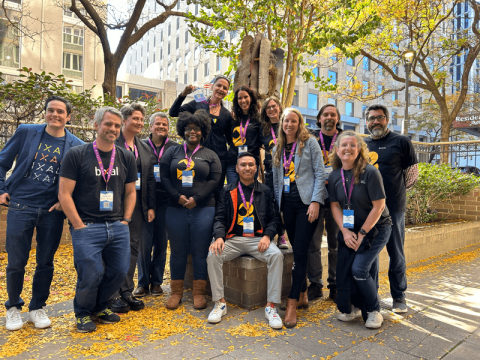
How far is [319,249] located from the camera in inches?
174

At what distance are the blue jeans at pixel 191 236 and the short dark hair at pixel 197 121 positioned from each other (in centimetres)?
97

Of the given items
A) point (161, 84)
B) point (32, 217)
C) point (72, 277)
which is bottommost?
point (72, 277)

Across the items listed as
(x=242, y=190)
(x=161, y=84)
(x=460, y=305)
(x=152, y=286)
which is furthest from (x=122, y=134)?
(x=161, y=84)

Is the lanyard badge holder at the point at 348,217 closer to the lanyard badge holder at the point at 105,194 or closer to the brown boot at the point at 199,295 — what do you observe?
the brown boot at the point at 199,295

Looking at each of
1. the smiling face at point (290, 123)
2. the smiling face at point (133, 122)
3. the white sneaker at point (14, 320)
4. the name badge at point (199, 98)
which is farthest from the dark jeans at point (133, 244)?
the smiling face at point (290, 123)

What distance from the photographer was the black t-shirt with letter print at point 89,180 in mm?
3471

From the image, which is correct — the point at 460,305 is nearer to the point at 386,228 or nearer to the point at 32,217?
the point at 386,228

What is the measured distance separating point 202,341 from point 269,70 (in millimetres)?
4692

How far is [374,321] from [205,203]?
2.20 meters

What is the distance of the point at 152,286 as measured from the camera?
465 centimetres

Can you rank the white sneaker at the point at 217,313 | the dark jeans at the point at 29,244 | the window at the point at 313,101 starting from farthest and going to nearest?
the window at the point at 313,101, the white sneaker at the point at 217,313, the dark jeans at the point at 29,244

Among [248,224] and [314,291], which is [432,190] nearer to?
[314,291]

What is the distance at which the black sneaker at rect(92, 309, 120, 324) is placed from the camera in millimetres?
3732

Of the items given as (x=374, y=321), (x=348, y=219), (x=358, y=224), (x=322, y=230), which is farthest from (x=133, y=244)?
(x=374, y=321)
